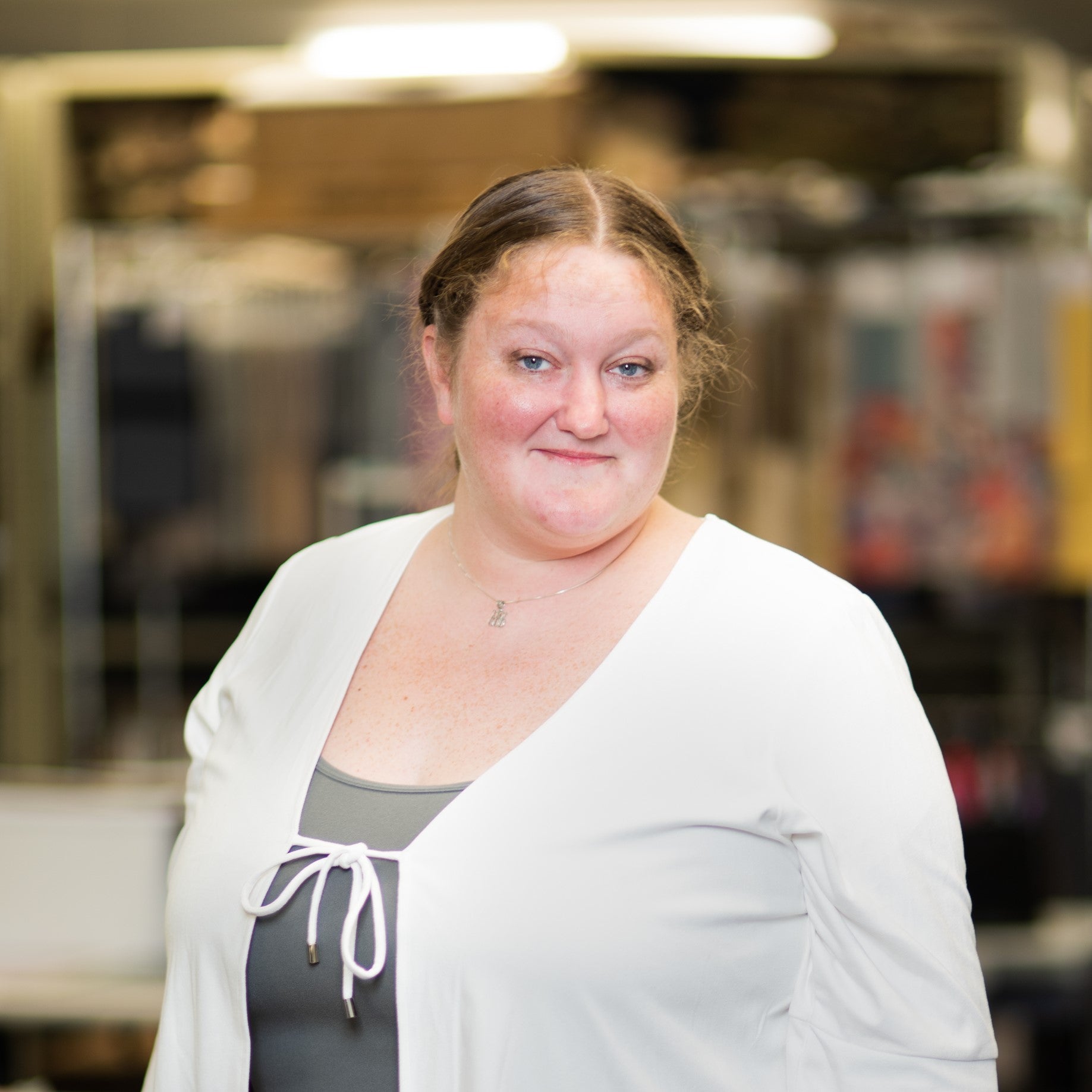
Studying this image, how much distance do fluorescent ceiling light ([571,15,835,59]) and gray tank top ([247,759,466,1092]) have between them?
3.02m

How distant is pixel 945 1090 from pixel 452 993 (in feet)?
1.34

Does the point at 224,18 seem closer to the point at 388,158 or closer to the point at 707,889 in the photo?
the point at 388,158

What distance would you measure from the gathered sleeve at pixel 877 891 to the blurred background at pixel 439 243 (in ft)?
5.58

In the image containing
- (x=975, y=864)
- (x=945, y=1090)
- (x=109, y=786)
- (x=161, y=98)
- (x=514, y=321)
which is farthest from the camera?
(x=161, y=98)

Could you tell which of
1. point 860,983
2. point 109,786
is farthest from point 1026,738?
point 860,983

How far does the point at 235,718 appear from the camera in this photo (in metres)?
1.37

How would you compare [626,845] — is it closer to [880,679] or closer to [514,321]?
[880,679]

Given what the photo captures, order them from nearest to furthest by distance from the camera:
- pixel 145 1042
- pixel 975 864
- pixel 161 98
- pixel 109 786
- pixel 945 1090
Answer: pixel 945 1090 → pixel 109 786 → pixel 975 864 → pixel 145 1042 → pixel 161 98

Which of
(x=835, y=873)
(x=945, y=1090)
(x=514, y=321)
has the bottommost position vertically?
(x=945, y=1090)

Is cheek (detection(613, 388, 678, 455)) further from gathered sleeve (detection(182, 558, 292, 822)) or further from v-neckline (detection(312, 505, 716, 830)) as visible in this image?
gathered sleeve (detection(182, 558, 292, 822))

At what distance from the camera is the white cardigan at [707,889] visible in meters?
1.09

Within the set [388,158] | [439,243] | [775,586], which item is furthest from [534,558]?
[388,158]

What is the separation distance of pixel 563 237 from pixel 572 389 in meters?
0.14

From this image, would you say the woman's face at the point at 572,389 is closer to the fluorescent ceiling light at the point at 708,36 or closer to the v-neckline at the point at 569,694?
the v-neckline at the point at 569,694
